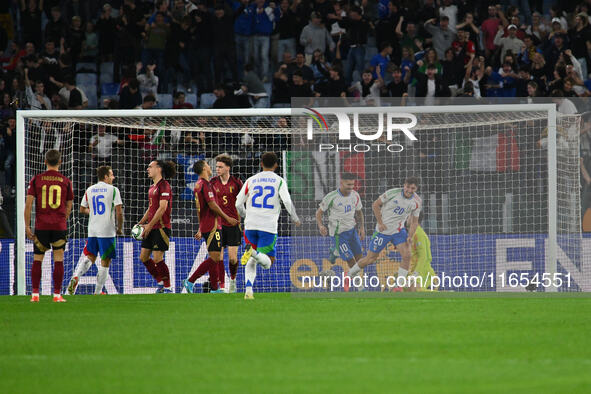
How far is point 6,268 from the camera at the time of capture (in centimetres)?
1606

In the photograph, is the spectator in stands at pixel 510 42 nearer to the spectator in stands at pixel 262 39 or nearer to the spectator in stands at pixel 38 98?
the spectator in stands at pixel 262 39

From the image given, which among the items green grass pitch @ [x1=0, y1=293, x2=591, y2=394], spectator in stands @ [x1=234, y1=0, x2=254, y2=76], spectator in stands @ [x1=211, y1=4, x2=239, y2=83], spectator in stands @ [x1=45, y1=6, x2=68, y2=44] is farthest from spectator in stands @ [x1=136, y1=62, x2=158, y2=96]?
green grass pitch @ [x1=0, y1=293, x2=591, y2=394]

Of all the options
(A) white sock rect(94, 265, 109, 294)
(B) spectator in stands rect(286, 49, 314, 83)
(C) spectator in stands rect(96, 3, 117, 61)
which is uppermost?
(C) spectator in stands rect(96, 3, 117, 61)

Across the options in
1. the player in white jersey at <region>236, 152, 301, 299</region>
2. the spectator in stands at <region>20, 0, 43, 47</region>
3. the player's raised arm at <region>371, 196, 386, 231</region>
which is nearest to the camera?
the player in white jersey at <region>236, 152, 301, 299</region>

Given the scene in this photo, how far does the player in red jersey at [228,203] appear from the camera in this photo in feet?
49.5

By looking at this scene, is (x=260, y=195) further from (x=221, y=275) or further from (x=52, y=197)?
(x=221, y=275)

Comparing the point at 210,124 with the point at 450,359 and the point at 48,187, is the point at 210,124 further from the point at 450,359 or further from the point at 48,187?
the point at 450,359

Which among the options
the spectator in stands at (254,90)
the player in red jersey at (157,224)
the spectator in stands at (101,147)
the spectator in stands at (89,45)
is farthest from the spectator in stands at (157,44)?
the player in red jersey at (157,224)

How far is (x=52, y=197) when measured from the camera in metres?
12.9

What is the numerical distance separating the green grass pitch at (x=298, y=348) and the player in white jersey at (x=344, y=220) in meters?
2.97

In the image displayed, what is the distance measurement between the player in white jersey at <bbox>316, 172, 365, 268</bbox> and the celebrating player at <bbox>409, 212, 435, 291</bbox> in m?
0.81

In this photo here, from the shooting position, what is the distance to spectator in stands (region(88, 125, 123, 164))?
1700 centimetres

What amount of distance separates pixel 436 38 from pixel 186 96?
231 inches

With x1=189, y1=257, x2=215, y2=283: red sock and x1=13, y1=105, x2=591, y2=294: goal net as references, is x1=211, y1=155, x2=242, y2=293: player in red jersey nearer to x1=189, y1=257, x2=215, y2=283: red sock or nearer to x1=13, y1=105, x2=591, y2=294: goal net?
x1=189, y1=257, x2=215, y2=283: red sock
